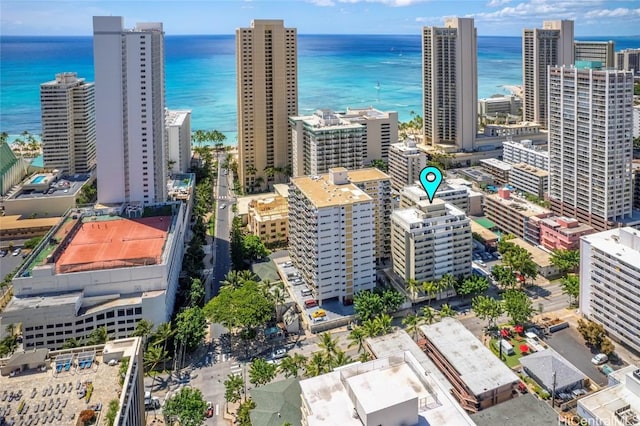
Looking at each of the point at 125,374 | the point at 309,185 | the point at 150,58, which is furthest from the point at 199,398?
the point at 150,58

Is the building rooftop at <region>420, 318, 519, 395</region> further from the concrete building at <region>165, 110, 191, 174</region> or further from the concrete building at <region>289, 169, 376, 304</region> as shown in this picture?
the concrete building at <region>165, 110, 191, 174</region>

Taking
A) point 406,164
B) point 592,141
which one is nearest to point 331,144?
point 406,164

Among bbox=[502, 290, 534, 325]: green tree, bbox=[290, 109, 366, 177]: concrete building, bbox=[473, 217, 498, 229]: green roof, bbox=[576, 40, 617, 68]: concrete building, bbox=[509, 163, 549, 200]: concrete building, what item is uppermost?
A: bbox=[576, 40, 617, 68]: concrete building

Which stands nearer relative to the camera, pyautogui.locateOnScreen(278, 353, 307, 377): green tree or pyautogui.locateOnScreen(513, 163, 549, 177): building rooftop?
pyautogui.locateOnScreen(278, 353, 307, 377): green tree

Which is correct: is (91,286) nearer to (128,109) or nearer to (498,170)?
(128,109)

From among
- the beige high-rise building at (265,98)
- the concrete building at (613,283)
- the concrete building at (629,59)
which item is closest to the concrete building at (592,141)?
the concrete building at (613,283)

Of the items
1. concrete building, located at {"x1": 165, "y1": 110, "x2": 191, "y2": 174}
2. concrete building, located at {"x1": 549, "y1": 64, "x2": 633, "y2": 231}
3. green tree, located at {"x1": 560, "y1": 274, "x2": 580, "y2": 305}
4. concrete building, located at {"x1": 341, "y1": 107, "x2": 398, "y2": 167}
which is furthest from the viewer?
concrete building, located at {"x1": 341, "y1": 107, "x2": 398, "y2": 167}

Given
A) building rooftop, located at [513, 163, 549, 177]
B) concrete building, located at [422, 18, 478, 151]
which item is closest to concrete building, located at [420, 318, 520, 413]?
building rooftop, located at [513, 163, 549, 177]
